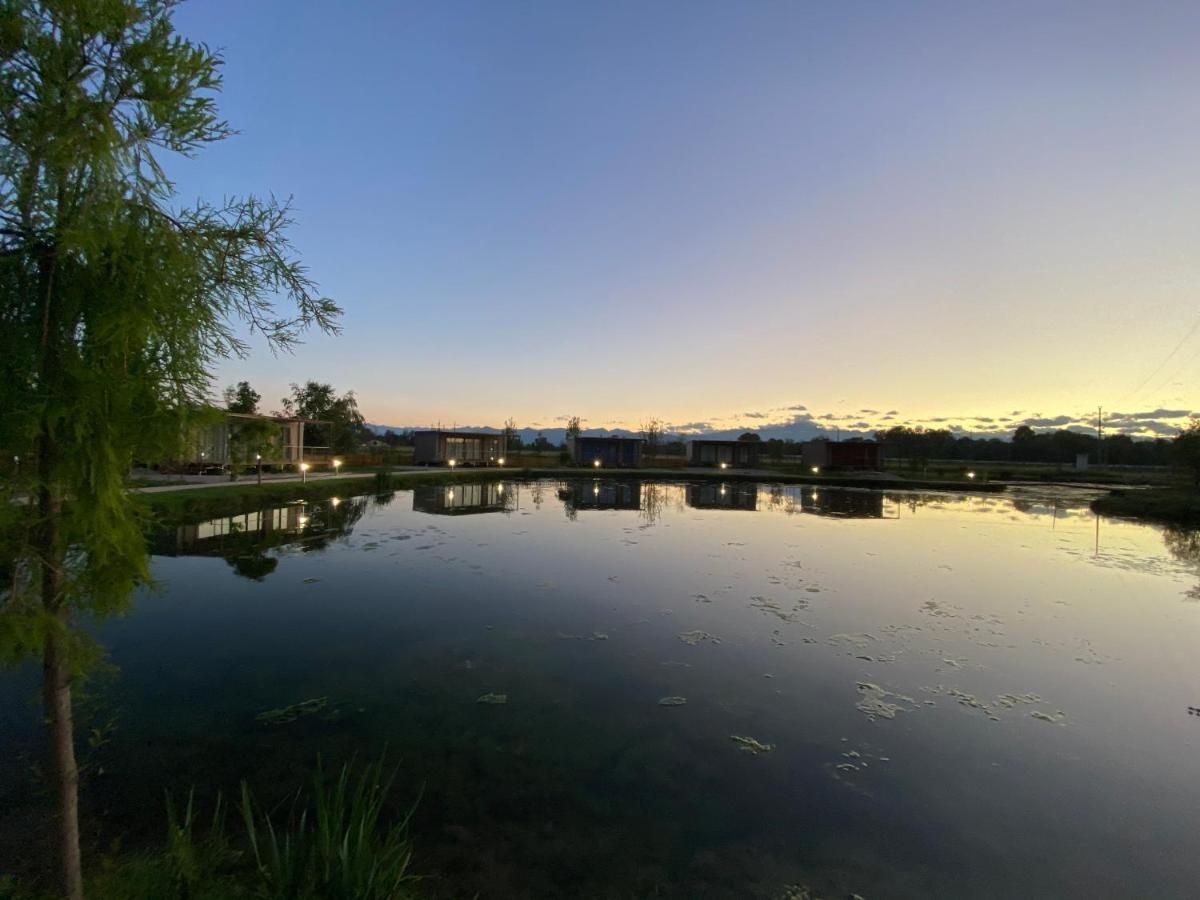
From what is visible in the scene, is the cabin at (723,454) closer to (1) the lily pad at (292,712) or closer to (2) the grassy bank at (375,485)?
(2) the grassy bank at (375,485)

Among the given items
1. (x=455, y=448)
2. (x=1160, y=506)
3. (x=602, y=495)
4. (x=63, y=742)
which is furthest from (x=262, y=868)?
(x=455, y=448)

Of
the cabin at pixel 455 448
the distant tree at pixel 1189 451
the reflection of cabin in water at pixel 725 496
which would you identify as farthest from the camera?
the cabin at pixel 455 448

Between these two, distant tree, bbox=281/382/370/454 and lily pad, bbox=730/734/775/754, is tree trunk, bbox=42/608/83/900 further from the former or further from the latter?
distant tree, bbox=281/382/370/454

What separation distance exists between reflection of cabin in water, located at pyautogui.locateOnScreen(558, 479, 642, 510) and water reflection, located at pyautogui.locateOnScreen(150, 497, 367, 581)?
983 centimetres

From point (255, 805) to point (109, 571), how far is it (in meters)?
2.88

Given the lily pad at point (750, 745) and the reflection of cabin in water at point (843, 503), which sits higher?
the reflection of cabin in water at point (843, 503)

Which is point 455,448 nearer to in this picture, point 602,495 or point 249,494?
point 602,495

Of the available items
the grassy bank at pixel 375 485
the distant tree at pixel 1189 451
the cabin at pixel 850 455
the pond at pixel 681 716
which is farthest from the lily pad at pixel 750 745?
the cabin at pixel 850 455

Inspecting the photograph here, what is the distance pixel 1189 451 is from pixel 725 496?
23.1 m

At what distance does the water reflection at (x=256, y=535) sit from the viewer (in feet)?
39.7

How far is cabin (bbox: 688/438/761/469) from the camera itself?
5338 cm

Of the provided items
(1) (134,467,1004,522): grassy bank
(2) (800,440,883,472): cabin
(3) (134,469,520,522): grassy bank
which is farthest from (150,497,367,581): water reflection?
(2) (800,440,883,472): cabin

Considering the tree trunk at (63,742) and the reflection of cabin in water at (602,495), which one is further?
the reflection of cabin in water at (602,495)

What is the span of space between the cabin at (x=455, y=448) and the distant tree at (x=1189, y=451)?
42.2 meters
